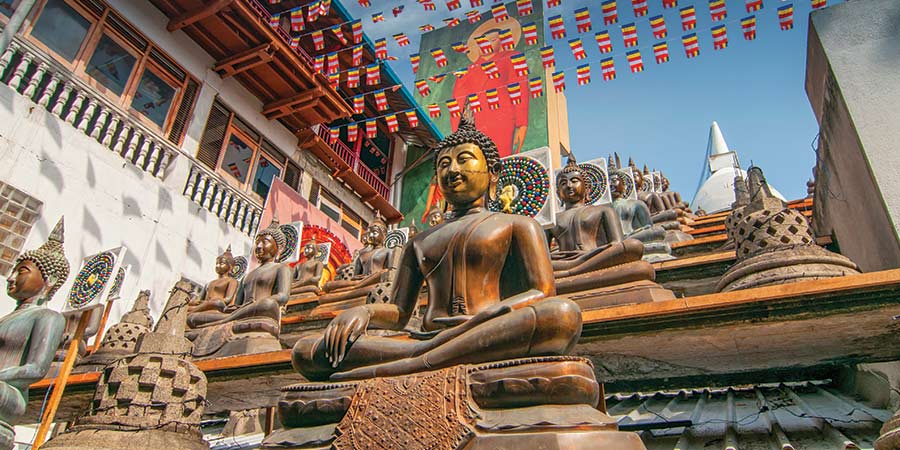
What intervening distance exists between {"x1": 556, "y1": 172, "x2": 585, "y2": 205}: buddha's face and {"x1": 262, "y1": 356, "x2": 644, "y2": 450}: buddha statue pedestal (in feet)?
13.9

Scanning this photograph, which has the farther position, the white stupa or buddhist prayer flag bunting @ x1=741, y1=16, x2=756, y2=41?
the white stupa

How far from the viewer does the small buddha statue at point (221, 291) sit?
671 centimetres

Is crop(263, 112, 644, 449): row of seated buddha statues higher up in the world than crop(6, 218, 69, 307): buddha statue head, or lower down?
lower down

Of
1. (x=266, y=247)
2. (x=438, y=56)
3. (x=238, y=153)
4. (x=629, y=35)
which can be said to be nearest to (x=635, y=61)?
(x=629, y=35)

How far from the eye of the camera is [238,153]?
13.2 metres

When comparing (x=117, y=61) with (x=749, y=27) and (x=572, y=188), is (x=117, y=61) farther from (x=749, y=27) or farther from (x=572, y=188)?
(x=749, y=27)

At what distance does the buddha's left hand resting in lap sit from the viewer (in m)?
2.18

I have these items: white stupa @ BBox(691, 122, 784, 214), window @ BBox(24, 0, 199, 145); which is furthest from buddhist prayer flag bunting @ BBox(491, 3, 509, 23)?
white stupa @ BBox(691, 122, 784, 214)

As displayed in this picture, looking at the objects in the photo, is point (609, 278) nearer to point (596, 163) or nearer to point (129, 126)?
point (596, 163)

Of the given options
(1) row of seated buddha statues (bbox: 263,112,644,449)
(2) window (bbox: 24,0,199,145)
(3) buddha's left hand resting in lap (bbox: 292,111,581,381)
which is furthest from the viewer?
(2) window (bbox: 24,0,199,145)

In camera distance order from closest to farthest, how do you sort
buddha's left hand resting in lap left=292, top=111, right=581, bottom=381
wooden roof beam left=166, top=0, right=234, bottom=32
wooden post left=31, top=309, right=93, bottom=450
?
buddha's left hand resting in lap left=292, top=111, right=581, bottom=381 → wooden post left=31, top=309, right=93, bottom=450 → wooden roof beam left=166, top=0, right=234, bottom=32

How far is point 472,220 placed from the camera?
2977mm

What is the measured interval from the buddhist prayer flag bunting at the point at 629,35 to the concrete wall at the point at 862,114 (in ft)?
11.8

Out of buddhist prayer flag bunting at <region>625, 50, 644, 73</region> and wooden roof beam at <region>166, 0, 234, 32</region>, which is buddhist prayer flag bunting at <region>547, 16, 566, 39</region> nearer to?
buddhist prayer flag bunting at <region>625, 50, 644, 73</region>
